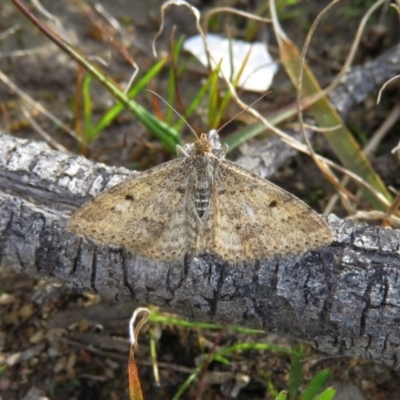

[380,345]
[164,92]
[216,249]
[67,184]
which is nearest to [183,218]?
[216,249]

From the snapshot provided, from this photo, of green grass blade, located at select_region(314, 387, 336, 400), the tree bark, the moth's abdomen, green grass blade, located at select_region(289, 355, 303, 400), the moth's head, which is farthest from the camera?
the moth's head

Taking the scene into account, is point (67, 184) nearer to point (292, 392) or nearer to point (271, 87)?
point (292, 392)

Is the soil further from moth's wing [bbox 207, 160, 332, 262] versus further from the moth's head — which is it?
the moth's head

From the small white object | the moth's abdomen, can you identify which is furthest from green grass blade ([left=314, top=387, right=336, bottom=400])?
the small white object

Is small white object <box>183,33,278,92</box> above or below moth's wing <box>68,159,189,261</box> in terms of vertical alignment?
above

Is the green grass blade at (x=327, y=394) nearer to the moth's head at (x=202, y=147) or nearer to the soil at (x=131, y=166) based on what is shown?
the soil at (x=131, y=166)

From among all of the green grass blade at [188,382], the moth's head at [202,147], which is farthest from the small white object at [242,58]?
the green grass blade at [188,382]
